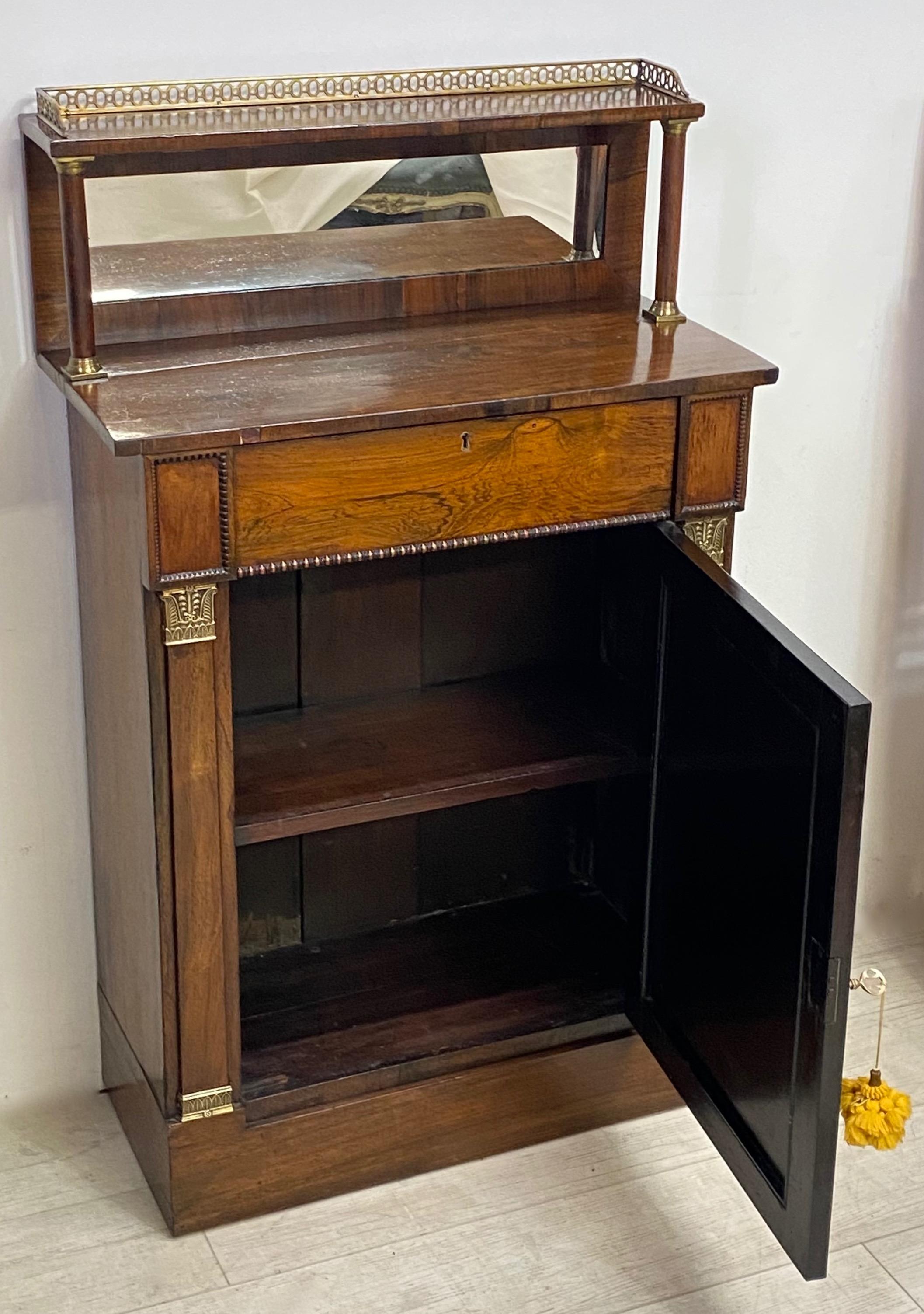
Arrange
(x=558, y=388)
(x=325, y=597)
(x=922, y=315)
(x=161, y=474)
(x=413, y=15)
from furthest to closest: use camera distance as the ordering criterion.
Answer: (x=922, y=315) < (x=325, y=597) < (x=413, y=15) < (x=558, y=388) < (x=161, y=474)

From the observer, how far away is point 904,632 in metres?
2.79

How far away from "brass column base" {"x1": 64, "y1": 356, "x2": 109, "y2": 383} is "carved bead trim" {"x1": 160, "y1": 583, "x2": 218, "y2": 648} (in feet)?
0.88

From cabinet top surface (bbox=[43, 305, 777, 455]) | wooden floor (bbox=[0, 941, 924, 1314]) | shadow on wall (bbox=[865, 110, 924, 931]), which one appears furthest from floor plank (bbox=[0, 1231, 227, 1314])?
shadow on wall (bbox=[865, 110, 924, 931])

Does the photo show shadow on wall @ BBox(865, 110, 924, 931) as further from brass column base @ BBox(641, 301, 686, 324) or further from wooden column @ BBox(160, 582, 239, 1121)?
wooden column @ BBox(160, 582, 239, 1121)

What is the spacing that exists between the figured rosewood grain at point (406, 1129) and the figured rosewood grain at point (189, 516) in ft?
2.49

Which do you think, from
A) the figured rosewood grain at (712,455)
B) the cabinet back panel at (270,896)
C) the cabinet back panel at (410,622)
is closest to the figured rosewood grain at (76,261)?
the cabinet back panel at (410,622)

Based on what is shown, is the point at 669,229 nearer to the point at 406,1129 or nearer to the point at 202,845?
the point at 202,845

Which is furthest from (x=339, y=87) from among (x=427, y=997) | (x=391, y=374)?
(x=427, y=997)

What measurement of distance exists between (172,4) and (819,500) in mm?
1211

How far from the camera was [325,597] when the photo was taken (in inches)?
91.9

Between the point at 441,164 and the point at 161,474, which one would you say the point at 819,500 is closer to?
the point at 441,164

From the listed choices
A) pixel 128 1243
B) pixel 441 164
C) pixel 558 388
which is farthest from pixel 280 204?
pixel 128 1243

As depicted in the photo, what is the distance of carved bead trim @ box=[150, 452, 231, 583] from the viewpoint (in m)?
1.83

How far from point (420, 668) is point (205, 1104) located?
672 mm
